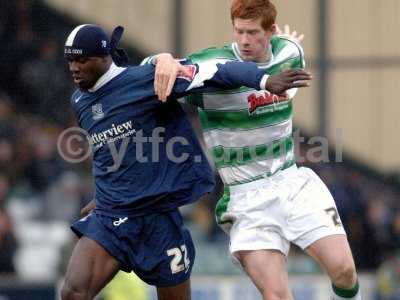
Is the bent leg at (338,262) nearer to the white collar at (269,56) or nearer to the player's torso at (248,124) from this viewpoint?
the player's torso at (248,124)

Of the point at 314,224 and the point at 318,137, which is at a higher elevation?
the point at 314,224

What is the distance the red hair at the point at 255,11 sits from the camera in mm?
8148

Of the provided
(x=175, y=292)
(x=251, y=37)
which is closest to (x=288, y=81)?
(x=251, y=37)

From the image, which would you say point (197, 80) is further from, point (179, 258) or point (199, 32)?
point (199, 32)

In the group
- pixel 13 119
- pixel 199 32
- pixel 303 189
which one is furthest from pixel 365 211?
pixel 303 189

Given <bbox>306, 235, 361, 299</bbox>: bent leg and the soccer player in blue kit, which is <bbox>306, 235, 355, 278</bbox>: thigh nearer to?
<bbox>306, 235, 361, 299</bbox>: bent leg

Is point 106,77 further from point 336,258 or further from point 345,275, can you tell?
point 345,275

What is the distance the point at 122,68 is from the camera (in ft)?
27.2

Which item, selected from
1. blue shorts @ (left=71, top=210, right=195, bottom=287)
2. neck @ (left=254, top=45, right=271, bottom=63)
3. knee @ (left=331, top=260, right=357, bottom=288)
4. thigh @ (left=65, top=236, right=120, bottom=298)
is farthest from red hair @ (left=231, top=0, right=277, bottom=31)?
thigh @ (left=65, top=236, right=120, bottom=298)

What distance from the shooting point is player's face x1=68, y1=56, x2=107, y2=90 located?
8.04 m

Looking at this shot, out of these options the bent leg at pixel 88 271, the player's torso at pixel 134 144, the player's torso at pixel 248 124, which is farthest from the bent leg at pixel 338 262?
the bent leg at pixel 88 271

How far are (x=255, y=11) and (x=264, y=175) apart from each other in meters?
1.03

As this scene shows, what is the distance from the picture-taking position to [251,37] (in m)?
8.20

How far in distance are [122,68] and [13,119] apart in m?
7.81
